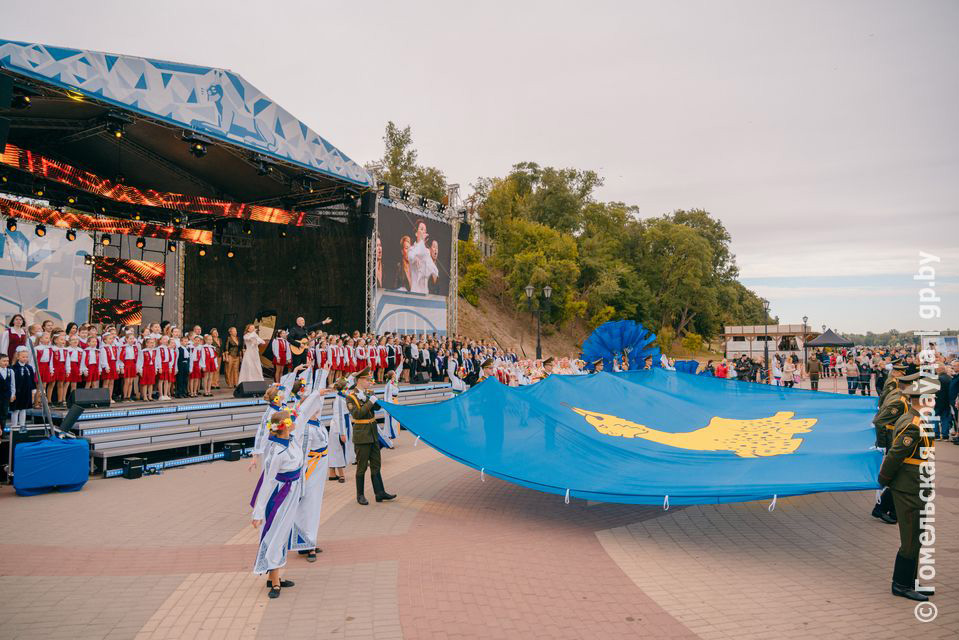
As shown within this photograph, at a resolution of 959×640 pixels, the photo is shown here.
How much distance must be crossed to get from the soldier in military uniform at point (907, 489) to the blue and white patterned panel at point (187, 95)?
15.2 metres

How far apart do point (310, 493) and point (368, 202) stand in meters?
16.6

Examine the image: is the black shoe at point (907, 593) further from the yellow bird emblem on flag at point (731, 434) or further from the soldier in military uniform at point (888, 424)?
the yellow bird emblem on flag at point (731, 434)

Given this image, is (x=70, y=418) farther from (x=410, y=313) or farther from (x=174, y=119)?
(x=410, y=313)

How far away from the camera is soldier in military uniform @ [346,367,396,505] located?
27.6 feet

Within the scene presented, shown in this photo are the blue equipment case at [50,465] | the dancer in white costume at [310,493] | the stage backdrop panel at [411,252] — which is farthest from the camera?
the stage backdrop panel at [411,252]

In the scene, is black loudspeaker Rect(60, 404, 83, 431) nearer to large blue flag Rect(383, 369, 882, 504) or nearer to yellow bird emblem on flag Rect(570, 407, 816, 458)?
large blue flag Rect(383, 369, 882, 504)

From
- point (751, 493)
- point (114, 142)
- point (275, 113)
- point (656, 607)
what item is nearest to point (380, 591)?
point (656, 607)

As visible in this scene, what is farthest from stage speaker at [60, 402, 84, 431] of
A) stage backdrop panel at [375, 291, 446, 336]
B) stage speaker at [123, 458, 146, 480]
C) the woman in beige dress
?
stage backdrop panel at [375, 291, 446, 336]

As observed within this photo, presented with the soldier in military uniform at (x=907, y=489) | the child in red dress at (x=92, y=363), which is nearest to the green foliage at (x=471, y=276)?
the child in red dress at (x=92, y=363)

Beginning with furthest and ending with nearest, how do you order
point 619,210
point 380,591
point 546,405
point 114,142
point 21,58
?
1. point 619,210
2. point 114,142
3. point 21,58
4. point 546,405
5. point 380,591

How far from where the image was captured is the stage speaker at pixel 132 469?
10266mm

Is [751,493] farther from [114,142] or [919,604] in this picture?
[114,142]

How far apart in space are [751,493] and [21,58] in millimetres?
14481

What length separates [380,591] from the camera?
541 cm
